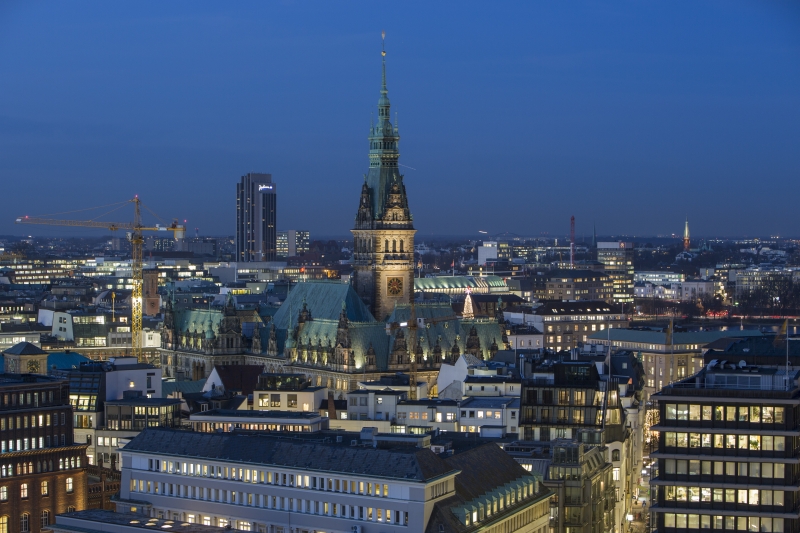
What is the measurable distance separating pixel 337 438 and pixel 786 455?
42.7 meters

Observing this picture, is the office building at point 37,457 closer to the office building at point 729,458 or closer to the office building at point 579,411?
the office building at point 579,411

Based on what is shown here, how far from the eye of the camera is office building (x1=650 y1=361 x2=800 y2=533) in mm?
114625

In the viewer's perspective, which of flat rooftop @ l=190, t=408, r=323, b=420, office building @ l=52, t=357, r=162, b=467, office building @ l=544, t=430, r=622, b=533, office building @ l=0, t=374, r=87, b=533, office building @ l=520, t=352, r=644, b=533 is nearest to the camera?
office building @ l=544, t=430, r=622, b=533

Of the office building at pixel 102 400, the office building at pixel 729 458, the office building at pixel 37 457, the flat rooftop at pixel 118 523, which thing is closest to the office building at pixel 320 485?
the flat rooftop at pixel 118 523

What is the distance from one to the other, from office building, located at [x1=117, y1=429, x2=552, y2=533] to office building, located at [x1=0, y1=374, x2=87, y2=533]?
707 inches

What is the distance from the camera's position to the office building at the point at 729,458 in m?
115

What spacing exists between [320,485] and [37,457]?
1612 inches

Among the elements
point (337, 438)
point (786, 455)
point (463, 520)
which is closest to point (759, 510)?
point (786, 455)

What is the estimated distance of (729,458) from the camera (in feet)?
379

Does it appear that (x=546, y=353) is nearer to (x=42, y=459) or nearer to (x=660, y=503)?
(x=42, y=459)

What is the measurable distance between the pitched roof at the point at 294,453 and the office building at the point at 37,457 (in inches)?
741

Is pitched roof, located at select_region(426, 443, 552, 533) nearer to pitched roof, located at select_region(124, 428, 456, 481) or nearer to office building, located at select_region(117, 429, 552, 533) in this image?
office building, located at select_region(117, 429, 552, 533)

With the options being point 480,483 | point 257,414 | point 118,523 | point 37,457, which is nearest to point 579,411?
point 480,483

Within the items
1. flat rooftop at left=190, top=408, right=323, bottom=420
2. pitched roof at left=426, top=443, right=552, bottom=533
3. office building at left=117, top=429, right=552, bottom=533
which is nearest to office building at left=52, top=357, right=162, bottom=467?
flat rooftop at left=190, top=408, right=323, bottom=420
